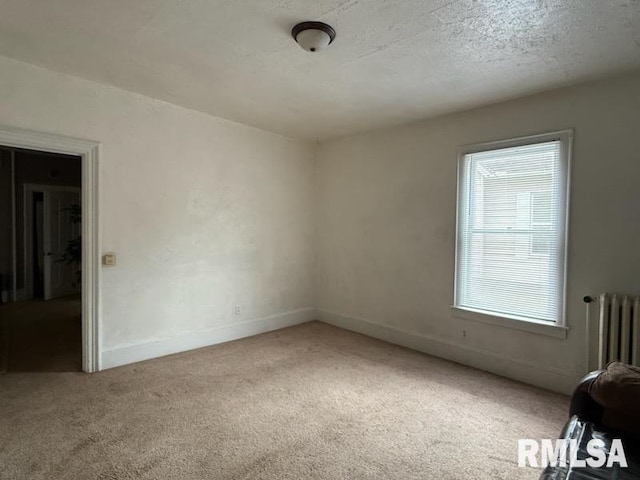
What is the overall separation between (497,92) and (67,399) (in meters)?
4.35

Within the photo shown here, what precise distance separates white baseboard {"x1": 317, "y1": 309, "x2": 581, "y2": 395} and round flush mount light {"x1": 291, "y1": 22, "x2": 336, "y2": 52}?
123 inches

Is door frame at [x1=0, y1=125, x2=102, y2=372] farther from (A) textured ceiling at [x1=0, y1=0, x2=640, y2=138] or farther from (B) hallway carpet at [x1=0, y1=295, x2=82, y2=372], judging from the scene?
(A) textured ceiling at [x1=0, y1=0, x2=640, y2=138]

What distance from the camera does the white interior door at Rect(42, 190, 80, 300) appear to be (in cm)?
640

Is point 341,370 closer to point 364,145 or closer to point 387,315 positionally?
point 387,315

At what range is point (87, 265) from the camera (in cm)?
329

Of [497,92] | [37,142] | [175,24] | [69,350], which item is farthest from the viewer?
[69,350]

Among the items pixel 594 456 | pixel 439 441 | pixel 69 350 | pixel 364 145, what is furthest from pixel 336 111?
pixel 69 350

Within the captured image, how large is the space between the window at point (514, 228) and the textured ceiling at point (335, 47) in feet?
1.86

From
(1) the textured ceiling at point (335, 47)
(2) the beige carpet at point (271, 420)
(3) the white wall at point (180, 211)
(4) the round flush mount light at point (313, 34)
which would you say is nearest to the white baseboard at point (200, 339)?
(3) the white wall at point (180, 211)

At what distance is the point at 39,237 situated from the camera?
6.48 metres

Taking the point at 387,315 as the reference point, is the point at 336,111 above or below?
above

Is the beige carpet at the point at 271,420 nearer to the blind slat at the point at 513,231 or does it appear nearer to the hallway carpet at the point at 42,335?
the hallway carpet at the point at 42,335

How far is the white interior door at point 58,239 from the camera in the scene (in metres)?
6.40

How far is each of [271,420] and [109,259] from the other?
2122mm
